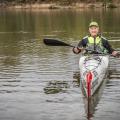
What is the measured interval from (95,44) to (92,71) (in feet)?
12.4

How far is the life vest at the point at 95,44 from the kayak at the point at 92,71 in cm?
62

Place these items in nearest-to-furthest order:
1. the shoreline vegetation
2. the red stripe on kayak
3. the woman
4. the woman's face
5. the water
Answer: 1. the water
2. the red stripe on kayak
3. the woman's face
4. the woman
5. the shoreline vegetation

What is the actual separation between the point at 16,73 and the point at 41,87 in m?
3.05

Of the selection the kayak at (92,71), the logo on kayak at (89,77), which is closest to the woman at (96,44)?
the kayak at (92,71)

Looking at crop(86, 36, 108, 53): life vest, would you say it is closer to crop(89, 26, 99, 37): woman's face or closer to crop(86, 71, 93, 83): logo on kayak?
crop(89, 26, 99, 37): woman's face

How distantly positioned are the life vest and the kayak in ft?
2.02

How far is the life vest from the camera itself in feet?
60.1

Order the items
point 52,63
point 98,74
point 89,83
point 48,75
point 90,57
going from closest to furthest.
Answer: point 89,83 → point 98,74 → point 90,57 → point 48,75 → point 52,63

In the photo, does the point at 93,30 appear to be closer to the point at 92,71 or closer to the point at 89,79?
the point at 92,71

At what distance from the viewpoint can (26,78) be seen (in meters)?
17.5

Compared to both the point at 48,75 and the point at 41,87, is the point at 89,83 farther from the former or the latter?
the point at 48,75

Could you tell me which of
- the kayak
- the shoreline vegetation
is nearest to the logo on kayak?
the kayak

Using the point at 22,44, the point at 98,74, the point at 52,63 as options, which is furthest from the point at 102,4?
the point at 98,74

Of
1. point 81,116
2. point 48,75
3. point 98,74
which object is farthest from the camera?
point 48,75
